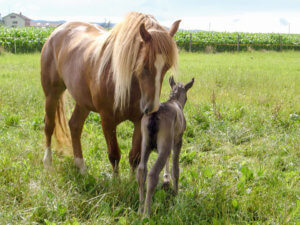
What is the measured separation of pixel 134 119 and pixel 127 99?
0.34 metres

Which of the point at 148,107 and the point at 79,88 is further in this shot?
the point at 79,88

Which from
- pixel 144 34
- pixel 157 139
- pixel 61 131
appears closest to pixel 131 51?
pixel 144 34

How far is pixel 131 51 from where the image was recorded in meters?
2.66

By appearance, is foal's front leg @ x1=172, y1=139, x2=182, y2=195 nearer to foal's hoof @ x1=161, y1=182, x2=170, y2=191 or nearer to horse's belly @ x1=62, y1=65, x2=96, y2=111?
foal's hoof @ x1=161, y1=182, x2=170, y2=191

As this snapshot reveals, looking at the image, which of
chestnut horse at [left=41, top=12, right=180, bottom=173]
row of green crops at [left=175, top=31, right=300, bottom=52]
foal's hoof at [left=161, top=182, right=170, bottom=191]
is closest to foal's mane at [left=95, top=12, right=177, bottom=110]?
chestnut horse at [left=41, top=12, right=180, bottom=173]

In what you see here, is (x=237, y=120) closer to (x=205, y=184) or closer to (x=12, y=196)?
(x=205, y=184)

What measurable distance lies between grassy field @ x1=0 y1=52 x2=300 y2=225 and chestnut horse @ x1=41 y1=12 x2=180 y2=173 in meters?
0.37

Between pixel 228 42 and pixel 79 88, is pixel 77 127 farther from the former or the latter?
pixel 228 42

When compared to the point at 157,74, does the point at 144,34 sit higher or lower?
higher

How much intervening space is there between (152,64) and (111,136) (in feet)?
3.70

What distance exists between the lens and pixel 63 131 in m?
4.59

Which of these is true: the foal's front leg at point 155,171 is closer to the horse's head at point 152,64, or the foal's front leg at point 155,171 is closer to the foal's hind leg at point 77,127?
the horse's head at point 152,64

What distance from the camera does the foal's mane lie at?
2504mm

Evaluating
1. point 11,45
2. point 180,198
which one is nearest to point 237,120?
point 180,198
